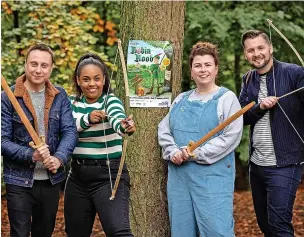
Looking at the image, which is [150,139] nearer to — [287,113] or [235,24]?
[287,113]

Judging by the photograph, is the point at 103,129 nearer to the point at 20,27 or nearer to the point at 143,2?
the point at 143,2

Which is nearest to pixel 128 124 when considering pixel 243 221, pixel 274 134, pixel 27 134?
pixel 27 134

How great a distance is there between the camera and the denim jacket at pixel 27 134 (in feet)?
12.5

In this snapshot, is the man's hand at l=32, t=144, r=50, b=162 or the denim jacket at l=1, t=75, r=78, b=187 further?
the denim jacket at l=1, t=75, r=78, b=187

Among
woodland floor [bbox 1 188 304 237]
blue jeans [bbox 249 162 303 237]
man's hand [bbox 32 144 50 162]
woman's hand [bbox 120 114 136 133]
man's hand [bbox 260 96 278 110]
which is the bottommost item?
woodland floor [bbox 1 188 304 237]

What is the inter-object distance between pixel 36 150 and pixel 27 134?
7.5 inches

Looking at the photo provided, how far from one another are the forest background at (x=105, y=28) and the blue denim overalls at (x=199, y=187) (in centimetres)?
372

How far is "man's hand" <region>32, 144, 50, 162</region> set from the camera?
371 cm

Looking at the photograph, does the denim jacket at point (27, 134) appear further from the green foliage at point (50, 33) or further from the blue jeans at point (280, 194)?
the green foliage at point (50, 33)

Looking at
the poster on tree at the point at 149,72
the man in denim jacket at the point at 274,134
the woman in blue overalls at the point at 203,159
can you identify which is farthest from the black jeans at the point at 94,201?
the man in denim jacket at the point at 274,134

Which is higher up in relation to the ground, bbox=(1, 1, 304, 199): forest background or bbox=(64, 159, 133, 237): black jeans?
bbox=(1, 1, 304, 199): forest background

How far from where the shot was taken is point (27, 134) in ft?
12.7

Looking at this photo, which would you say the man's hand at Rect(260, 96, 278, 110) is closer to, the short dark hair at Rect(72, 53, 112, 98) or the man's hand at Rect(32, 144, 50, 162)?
the short dark hair at Rect(72, 53, 112, 98)

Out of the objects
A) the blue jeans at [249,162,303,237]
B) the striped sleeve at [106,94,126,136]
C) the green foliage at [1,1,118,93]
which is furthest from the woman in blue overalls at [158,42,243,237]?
the green foliage at [1,1,118,93]
